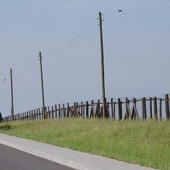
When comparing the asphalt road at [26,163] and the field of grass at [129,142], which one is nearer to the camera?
the asphalt road at [26,163]

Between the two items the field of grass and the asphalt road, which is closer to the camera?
the asphalt road

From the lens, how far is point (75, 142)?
25828mm

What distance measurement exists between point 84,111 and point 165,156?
125ft

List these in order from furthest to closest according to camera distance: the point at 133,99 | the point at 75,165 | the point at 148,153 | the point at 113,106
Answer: the point at 113,106 < the point at 133,99 < the point at 148,153 < the point at 75,165

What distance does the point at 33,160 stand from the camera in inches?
752

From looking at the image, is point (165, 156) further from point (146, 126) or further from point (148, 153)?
point (146, 126)

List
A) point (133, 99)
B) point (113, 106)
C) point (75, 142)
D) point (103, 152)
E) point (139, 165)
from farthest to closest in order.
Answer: point (113, 106), point (133, 99), point (75, 142), point (103, 152), point (139, 165)

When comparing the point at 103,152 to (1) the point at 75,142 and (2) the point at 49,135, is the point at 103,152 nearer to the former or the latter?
(1) the point at 75,142

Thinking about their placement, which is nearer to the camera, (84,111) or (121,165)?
(121,165)

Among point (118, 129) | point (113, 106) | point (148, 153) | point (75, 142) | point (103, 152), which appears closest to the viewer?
point (148, 153)

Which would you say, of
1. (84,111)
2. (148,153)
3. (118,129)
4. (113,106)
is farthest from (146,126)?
(84,111)

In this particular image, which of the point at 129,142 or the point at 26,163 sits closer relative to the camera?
the point at 26,163

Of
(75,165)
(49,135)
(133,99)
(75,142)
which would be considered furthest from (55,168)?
(133,99)

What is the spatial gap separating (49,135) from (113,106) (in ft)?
43.6
